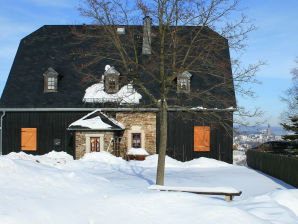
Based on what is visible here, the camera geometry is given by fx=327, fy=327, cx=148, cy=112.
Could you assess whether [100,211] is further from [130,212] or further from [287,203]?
[287,203]

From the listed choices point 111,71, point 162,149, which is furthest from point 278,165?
point 111,71

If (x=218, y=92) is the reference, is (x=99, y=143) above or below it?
below

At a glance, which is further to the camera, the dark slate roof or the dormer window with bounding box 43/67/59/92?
the dormer window with bounding box 43/67/59/92

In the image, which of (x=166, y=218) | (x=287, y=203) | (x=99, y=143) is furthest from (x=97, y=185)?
(x=99, y=143)

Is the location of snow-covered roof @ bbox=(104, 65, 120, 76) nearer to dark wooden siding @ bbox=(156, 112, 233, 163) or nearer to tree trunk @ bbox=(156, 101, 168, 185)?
dark wooden siding @ bbox=(156, 112, 233, 163)

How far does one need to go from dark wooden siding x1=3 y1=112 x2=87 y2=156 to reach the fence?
11.5 metres

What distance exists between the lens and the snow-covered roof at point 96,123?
20.1 m

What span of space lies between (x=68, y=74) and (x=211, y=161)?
11.5 meters

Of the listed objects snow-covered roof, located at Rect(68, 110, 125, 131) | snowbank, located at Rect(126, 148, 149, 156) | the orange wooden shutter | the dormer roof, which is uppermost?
the dormer roof

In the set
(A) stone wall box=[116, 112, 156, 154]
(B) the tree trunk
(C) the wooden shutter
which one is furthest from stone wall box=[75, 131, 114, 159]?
(B) the tree trunk

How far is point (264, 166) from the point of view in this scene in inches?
747

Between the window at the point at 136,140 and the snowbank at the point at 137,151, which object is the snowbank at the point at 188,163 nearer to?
the snowbank at the point at 137,151

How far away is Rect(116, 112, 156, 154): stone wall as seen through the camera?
21.5 m

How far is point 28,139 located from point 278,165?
1543cm
